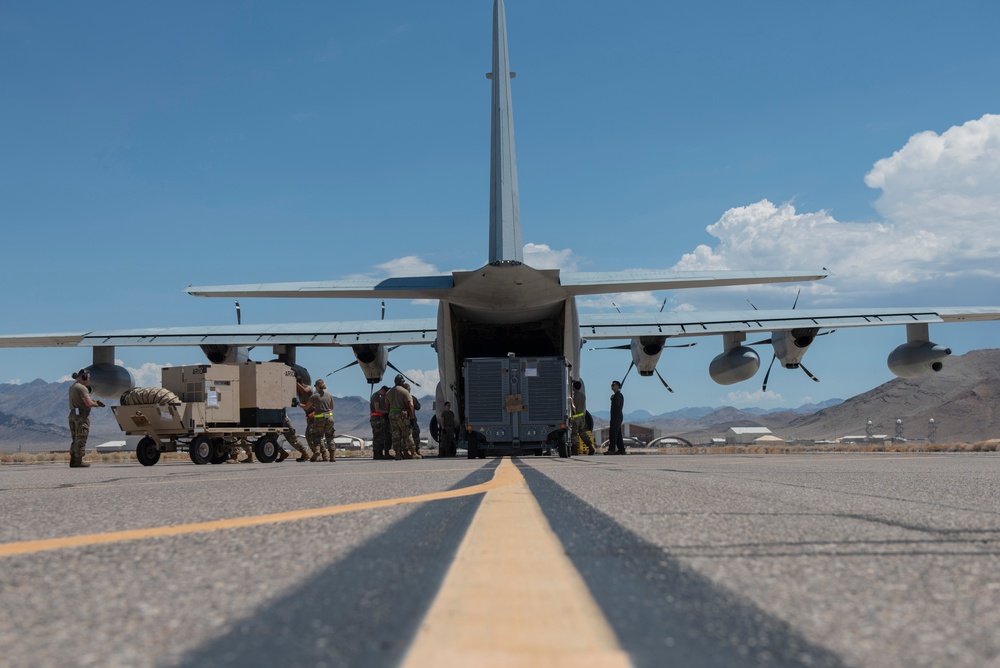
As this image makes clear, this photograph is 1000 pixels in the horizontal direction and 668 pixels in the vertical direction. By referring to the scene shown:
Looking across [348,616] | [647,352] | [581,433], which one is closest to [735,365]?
[647,352]

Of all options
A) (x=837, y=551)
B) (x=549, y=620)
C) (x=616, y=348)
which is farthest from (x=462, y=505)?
(x=616, y=348)

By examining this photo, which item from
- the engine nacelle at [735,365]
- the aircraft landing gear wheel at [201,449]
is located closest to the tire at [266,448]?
the aircraft landing gear wheel at [201,449]

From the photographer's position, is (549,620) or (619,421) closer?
(549,620)

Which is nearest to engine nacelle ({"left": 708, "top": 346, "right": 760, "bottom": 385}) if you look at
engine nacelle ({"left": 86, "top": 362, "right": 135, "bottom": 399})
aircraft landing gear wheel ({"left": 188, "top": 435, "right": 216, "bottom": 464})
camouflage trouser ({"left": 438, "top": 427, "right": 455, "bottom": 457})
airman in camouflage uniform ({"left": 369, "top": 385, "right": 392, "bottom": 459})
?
camouflage trouser ({"left": 438, "top": 427, "right": 455, "bottom": 457})

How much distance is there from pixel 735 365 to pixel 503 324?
24.8 feet

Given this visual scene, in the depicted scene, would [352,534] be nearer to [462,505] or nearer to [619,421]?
[462,505]

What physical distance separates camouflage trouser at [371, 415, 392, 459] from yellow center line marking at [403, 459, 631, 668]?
14623 millimetres

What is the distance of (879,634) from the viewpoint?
1.79 meters

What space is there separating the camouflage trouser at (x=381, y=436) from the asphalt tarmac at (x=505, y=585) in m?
12.8

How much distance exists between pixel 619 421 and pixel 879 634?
18.7 m

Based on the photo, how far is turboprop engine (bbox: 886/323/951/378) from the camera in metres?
23.1

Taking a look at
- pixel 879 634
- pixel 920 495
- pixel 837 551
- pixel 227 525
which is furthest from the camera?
pixel 920 495

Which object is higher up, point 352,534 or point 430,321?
point 430,321

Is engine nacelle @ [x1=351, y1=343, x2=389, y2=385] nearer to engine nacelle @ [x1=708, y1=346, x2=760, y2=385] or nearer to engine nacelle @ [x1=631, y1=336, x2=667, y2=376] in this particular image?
engine nacelle @ [x1=631, y1=336, x2=667, y2=376]
